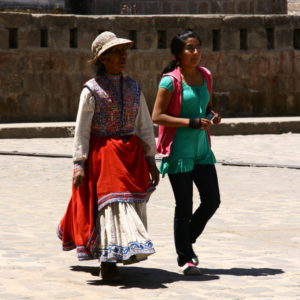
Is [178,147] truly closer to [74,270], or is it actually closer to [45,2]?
[74,270]

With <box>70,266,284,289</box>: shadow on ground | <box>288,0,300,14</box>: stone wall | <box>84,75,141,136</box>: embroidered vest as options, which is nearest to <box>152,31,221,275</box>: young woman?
<box>70,266,284,289</box>: shadow on ground

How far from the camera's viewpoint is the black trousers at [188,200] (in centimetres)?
666

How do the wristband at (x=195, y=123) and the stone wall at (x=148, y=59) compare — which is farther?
the stone wall at (x=148, y=59)

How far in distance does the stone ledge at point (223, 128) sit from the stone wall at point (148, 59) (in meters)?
1.51

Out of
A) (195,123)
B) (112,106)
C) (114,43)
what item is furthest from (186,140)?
(114,43)

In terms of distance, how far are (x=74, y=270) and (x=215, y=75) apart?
16676 millimetres

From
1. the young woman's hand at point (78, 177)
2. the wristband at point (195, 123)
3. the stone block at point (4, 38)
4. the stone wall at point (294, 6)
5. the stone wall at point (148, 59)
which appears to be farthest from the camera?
the stone wall at point (294, 6)

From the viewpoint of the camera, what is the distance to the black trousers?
21.9ft

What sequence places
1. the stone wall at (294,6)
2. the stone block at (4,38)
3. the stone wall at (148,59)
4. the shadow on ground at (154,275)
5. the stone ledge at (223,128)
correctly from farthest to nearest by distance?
1. the stone wall at (294,6)
2. the stone wall at (148,59)
3. the stone block at (4,38)
4. the stone ledge at (223,128)
5. the shadow on ground at (154,275)

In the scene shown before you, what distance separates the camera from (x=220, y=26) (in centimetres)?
2322

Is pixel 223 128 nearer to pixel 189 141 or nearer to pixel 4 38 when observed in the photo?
pixel 4 38

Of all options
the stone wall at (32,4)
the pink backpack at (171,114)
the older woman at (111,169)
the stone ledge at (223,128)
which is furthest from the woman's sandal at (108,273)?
the stone wall at (32,4)

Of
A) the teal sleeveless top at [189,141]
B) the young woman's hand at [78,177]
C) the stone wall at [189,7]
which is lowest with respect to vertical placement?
the young woman's hand at [78,177]

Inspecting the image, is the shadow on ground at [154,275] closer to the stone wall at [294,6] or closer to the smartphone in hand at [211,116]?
the smartphone in hand at [211,116]
